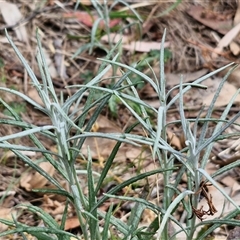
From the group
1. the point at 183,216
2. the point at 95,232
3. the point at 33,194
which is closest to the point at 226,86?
the point at 183,216

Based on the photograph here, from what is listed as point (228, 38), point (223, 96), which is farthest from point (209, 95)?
point (228, 38)

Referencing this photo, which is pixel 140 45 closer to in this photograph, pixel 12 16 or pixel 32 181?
pixel 12 16

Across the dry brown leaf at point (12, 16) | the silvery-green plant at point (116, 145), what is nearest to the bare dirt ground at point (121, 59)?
the dry brown leaf at point (12, 16)

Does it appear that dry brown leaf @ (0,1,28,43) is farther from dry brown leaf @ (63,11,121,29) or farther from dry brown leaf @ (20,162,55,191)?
dry brown leaf @ (20,162,55,191)

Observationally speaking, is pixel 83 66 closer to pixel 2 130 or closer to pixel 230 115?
pixel 2 130

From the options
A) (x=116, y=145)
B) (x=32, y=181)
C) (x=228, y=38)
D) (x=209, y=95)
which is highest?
(x=228, y=38)

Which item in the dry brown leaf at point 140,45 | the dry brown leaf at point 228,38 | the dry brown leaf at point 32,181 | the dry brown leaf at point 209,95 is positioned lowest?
the dry brown leaf at point 32,181

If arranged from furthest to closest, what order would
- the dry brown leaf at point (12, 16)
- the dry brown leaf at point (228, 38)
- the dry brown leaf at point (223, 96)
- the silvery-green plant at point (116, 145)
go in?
the dry brown leaf at point (12, 16), the dry brown leaf at point (228, 38), the dry brown leaf at point (223, 96), the silvery-green plant at point (116, 145)

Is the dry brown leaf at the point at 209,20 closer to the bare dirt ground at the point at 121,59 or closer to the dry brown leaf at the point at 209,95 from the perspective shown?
the bare dirt ground at the point at 121,59
